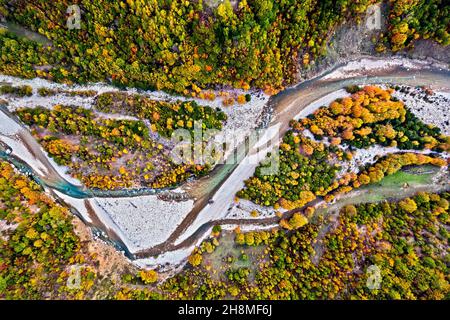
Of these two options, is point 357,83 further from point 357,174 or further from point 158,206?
point 158,206

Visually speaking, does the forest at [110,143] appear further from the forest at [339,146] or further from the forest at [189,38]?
the forest at [339,146]

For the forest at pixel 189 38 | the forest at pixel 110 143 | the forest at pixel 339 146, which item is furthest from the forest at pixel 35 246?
the forest at pixel 339 146

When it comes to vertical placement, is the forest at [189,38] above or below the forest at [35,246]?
above

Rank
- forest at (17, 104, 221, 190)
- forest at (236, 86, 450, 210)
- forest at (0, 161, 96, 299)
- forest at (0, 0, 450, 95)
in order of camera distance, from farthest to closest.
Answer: forest at (236, 86, 450, 210) < forest at (17, 104, 221, 190) < forest at (0, 161, 96, 299) < forest at (0, 0, 450, 95)

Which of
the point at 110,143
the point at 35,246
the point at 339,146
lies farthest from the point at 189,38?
the point at 35,246

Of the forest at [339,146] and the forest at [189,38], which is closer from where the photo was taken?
the forest at [189,38]

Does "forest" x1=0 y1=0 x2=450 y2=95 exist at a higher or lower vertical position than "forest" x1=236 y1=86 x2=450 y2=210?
higher

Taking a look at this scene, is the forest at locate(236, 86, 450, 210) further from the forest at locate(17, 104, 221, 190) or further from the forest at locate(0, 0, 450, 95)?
the forest at locate(17, 104, 221, 190)

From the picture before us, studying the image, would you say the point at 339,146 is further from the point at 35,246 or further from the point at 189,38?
the point at 35,246

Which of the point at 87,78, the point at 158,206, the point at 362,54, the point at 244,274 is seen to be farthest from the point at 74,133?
the point at 362,54

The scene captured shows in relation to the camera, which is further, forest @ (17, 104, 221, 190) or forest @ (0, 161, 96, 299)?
forest @ (17, 104, 221, 190)

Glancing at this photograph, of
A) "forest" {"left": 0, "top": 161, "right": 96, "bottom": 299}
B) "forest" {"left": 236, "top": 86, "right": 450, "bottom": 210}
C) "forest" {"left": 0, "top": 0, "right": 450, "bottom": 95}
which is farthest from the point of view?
"forest" {"left": 236, "top": 86, "right": 450, "bottom": 210}

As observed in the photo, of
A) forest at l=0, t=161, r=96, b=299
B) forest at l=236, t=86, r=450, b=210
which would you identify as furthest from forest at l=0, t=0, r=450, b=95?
forest at l=0, t=161, r=96, b=299
